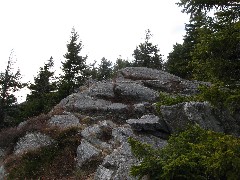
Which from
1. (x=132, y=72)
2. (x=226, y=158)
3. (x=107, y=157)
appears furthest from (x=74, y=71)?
(x=226, y=158)

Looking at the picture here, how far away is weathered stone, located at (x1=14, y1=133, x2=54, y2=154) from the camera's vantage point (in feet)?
67.1

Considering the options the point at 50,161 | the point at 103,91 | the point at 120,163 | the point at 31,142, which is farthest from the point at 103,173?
the point at 103,91

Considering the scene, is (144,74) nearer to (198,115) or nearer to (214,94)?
(198,115)

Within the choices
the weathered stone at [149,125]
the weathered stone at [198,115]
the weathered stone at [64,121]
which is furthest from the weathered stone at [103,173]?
the weathered stone at [64,121]

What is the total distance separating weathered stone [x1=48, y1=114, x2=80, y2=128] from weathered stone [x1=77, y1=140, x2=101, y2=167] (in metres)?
3.05

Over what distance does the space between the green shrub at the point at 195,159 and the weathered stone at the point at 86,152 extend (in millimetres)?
9786

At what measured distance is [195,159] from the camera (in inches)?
300

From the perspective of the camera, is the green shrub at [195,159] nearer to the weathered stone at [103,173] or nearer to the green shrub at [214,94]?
the green shrub at [214,94]

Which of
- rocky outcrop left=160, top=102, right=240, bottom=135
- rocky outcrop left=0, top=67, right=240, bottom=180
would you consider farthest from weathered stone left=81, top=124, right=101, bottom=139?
rocky outcrop left=160, top=102, right=240, bottom=135

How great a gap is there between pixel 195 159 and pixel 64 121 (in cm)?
1670

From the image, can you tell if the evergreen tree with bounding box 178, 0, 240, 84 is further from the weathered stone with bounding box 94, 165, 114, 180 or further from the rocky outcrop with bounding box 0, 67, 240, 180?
the weathered stone with bounding box 94, 165, 114, 180

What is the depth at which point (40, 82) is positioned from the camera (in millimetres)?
35875

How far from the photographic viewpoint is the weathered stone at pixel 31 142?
20459 mm

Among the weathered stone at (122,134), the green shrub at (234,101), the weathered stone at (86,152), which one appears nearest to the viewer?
the green shrub at (234,101)
